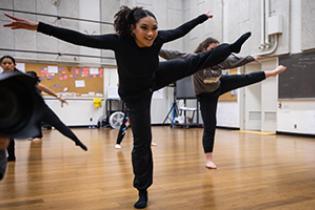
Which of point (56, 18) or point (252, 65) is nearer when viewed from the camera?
point (252, 65)

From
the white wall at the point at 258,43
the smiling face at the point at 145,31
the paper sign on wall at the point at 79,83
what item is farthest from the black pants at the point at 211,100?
the paper sign on wall at the point at 79,83

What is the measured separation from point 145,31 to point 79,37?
0.38 meters

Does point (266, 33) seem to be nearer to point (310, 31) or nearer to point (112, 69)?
point (310, 31)

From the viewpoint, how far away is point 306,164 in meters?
3.03

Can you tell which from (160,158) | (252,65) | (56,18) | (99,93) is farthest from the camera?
(99,93)

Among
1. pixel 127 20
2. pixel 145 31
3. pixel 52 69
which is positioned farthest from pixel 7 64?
pixel 52 69

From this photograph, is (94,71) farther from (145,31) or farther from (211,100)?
(145,31)

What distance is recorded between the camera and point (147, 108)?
5.99 ft

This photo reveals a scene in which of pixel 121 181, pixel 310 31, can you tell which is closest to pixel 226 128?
pixel 310 31

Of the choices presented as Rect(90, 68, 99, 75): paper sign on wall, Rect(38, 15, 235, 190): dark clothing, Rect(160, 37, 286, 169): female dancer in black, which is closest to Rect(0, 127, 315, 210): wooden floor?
Rect(38, 15, 235, 190): dark clothing

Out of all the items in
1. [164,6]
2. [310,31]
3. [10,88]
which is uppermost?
[164,6]

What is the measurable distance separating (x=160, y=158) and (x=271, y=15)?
482 cm

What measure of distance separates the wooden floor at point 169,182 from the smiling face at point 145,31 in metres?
0.96

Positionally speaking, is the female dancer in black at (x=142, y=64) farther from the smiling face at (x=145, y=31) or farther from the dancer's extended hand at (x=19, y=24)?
the dancer's extended hand at (x=19, y=24)
